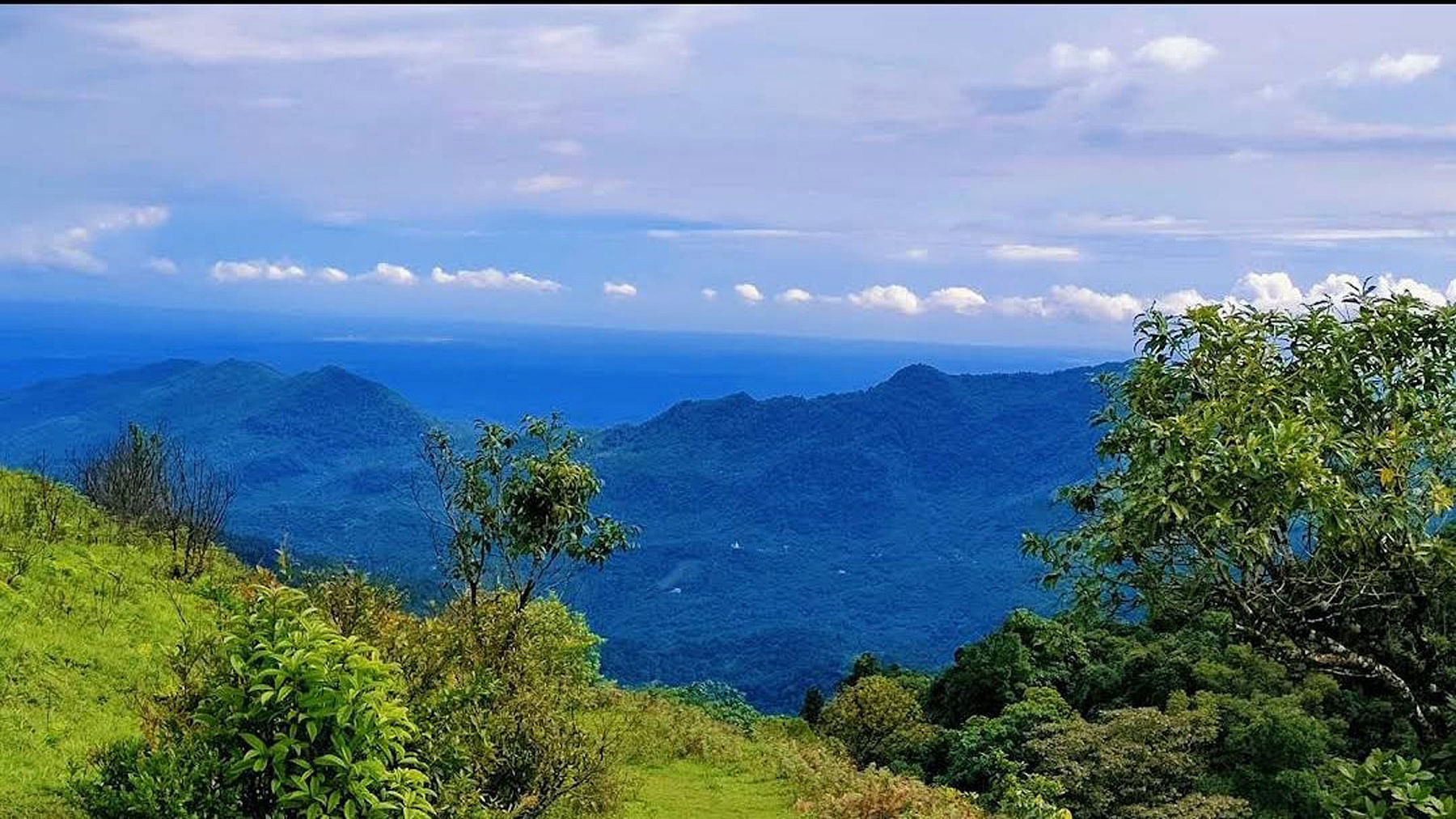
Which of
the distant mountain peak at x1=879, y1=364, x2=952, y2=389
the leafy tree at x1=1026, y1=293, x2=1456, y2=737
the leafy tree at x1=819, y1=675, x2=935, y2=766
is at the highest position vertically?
the leafy tree at x1=1026, y1=293, x2=1456, y2=737

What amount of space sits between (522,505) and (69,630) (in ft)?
16.9

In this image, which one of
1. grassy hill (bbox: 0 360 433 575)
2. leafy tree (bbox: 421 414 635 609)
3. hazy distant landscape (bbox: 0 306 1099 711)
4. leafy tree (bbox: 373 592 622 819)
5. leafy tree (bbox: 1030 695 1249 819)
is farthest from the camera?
grassy hill (bbox: 0 360 433 575)

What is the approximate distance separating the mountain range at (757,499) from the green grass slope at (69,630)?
137ft

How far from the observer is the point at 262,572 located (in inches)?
318

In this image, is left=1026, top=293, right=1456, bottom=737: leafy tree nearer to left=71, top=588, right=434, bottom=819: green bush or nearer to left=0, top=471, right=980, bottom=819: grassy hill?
left=0, top=471, right=980, bottom=819: grassy hill

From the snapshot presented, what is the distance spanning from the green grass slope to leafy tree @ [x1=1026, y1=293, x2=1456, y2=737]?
798cm

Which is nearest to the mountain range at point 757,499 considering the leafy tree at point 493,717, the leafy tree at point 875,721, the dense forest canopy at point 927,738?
the leafy tree at point 875,721

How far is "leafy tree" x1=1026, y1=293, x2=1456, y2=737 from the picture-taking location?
7418 mm

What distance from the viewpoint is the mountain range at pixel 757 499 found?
318 ft

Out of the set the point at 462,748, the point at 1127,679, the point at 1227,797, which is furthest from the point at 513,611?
the point at 1127,679

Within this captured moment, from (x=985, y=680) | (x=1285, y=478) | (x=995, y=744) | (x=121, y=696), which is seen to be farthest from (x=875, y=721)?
(x=1285, y=478)

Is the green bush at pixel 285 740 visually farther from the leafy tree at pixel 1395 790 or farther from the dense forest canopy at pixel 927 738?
the leafy tree at pixel 1395 790

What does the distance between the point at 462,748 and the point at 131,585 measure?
873cm

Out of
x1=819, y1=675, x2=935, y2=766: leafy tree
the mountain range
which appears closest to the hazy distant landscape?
the mountain range
